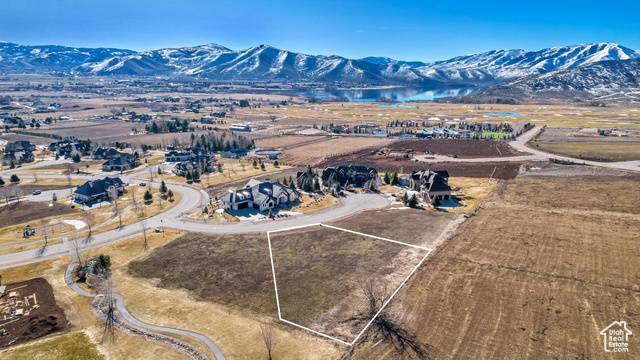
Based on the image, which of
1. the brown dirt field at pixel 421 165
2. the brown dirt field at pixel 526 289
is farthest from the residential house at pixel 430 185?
the brown dirt field at pixel 421 165

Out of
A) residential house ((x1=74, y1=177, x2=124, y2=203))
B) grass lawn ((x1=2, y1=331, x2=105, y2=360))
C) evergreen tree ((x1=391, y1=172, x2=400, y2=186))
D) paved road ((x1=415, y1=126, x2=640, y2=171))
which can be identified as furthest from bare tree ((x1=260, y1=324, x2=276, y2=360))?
paved road ((x1=415, y1=126, x2=640, y2=171))

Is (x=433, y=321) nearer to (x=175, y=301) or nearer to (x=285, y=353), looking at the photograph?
(x=285, y=353)

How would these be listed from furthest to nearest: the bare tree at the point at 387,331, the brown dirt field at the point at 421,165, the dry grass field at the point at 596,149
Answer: the dry grass field at the point at 596,149 < the brown dirt field at the point at 421,165 < the bare tree at the point at 387,331

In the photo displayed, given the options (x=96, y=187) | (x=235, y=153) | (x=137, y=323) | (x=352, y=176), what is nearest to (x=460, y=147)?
(x=352, y=176)

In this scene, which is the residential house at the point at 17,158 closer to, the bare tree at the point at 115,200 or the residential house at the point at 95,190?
the residential house at the point at 95,190

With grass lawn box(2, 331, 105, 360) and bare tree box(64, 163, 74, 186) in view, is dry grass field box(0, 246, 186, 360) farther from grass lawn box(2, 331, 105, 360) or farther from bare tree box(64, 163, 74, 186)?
bare tree box(64, 163, 74, 186)

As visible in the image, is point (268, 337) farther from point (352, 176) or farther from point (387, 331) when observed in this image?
point (352, 176)
